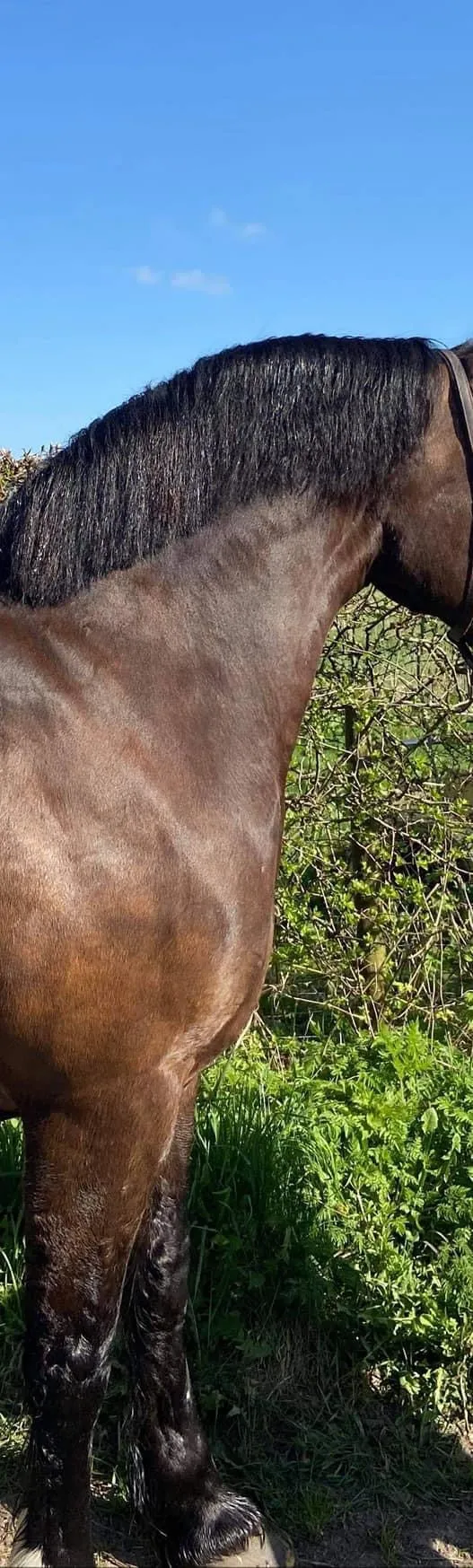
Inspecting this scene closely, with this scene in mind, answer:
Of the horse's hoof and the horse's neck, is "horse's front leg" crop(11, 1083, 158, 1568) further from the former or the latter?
the horse's neck

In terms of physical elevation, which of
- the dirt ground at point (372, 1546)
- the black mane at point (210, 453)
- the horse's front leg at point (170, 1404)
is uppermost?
the black mane at point (210, 453)

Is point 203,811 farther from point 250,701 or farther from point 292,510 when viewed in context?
point 292,510

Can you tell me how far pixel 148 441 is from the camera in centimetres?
212

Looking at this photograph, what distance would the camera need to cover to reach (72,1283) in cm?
201

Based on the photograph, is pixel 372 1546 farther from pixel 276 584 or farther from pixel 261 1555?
pixel 276 584

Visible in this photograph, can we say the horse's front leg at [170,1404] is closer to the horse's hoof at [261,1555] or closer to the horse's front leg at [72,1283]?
the horse's hoof at [261,1555]

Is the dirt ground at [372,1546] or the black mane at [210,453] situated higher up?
the black mane at [210,453]

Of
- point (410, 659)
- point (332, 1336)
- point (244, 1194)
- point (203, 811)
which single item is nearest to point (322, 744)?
point (410, 659)

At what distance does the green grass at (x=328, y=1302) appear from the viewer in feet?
8.79

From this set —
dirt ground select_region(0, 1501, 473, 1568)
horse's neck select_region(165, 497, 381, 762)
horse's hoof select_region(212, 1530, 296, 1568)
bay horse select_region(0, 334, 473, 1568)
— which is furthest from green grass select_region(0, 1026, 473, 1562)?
horse's neck select_region(165, 497, 381, 762)

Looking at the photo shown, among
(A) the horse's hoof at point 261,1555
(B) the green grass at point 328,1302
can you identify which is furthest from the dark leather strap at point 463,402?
(A) the horse's hoof at point 261,1555

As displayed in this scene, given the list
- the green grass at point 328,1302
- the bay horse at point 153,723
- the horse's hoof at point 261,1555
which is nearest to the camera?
the bay horse at point 153,723

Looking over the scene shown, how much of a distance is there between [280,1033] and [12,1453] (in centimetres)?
223

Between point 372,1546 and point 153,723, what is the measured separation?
1.96 metres
